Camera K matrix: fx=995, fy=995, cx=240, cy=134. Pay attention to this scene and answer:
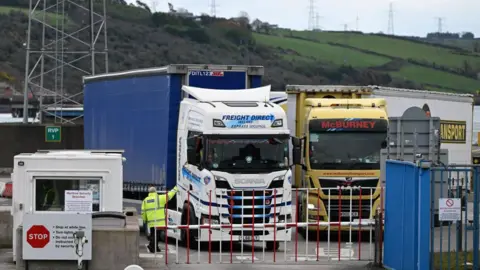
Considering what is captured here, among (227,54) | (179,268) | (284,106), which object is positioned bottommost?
(179,268)

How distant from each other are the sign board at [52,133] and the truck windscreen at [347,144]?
70.5 ft

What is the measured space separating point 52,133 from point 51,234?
2780 cm

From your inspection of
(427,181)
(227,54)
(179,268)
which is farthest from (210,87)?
(227,54)

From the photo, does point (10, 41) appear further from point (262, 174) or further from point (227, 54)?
point (262, 174)

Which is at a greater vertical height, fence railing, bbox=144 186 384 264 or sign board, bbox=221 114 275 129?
sign board, bbox=221 114 275 129

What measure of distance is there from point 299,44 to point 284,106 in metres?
64.0

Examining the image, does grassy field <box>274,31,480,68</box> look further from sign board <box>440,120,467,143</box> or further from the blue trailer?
the blue trailer

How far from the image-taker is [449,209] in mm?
15195

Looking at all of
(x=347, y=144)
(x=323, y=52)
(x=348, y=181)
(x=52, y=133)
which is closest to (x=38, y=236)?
(x=348, y=181)

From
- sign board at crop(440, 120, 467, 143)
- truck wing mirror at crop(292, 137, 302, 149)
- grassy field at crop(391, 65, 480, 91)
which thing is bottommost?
truck wing mirror at crop(292, 137, 302, 149)

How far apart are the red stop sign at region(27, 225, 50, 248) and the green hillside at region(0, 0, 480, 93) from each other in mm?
51773

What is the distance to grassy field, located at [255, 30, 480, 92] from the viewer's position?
71744mm

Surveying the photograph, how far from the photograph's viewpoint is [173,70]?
2344 cm

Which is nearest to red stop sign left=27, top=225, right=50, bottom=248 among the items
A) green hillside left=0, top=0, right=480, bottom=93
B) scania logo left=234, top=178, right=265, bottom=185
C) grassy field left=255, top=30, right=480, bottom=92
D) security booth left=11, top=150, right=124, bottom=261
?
security booth left=11, top=150, right=124, bottom=261
